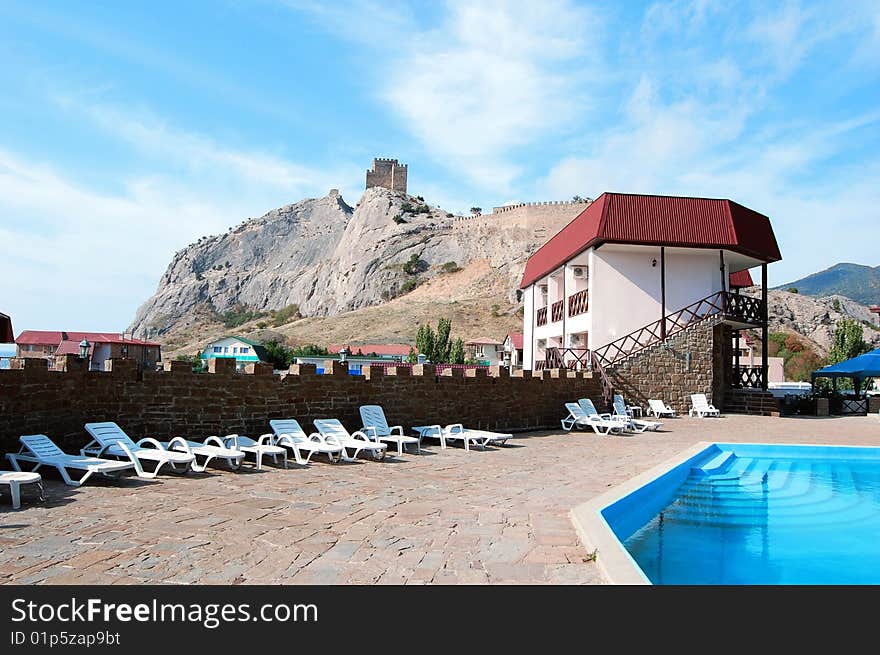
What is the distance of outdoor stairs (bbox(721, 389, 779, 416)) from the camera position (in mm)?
19922

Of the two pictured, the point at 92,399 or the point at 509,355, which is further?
the point at 509,355

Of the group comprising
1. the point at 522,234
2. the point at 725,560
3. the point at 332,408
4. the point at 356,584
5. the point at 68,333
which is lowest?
the point at 725,560

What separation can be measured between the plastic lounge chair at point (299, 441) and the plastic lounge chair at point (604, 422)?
6.78m

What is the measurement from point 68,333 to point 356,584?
7049cm

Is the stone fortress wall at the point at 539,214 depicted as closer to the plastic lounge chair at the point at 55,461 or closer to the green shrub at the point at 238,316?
the green shrub at the point at 238,316

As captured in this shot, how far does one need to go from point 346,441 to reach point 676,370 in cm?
1262

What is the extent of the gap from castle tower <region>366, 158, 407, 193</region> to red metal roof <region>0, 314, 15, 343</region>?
82.9 m

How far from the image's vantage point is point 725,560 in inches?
217

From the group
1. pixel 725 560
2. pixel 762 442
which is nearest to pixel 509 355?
pixel 762 442

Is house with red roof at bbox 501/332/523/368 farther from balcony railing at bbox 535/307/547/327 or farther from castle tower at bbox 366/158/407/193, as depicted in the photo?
castle tower at bbox 366/158/407/193

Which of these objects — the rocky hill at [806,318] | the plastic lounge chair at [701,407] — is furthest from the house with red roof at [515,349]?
the rocky hill at [806,318]

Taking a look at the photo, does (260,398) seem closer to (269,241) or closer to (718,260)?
(718,260)

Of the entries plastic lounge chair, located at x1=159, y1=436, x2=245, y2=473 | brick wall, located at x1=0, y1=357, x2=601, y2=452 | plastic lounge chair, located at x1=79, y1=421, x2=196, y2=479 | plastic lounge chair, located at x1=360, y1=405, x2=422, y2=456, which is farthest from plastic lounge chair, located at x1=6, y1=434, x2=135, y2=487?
plastic lounge chair, located at x1=360, y1=405, x2=422, y2=456
